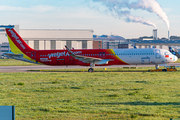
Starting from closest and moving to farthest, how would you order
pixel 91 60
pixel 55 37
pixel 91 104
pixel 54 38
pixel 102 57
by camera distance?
pixel 91 104 < pixel 91 60 < pixel 102 57 < pixel 54 38 < pixel 55 37

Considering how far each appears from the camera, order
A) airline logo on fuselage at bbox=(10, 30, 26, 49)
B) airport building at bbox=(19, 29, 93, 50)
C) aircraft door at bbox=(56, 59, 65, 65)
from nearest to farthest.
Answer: aircraft door at bbox=(56, 59, 65, 65)
airline logo on fuselage at bbox=(10, 30, 26, 49)
airport building at bbox=(19, 29, 93, 50)

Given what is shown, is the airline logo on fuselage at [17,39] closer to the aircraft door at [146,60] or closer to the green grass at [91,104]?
the aircraft door at [146,60]

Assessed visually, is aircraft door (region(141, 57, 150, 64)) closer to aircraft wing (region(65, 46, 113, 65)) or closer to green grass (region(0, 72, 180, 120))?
aircraft wing (region(65, 46, 113, 65))

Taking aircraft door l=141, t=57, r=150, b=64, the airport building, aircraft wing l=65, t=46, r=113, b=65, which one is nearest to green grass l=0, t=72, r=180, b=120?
aircraft wing l=65, t=46, r=113, b=65

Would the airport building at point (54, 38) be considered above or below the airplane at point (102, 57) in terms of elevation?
above

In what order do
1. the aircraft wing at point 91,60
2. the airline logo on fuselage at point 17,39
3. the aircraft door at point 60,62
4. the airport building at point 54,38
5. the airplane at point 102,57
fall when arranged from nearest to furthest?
the aircraft wing at point 91,60 < the airplane at point 102,57 < the aircraft door at point 60,62 < the airline logo on fuselage at point 17,39 < the airport building at point 54,38

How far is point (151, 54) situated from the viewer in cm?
5047

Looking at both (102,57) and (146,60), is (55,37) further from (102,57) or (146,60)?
(146,60)

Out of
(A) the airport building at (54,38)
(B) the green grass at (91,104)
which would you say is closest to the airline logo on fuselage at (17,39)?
(B) the green grass at (91,104)

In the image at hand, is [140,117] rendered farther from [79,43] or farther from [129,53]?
[79,43]

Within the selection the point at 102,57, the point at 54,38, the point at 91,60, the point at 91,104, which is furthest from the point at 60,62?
the point at 54,38

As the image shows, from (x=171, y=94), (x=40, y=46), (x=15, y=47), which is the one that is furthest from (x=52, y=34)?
(x=171, y=94)

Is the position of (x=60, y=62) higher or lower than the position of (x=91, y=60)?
lower

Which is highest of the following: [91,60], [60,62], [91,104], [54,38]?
[54,38]
